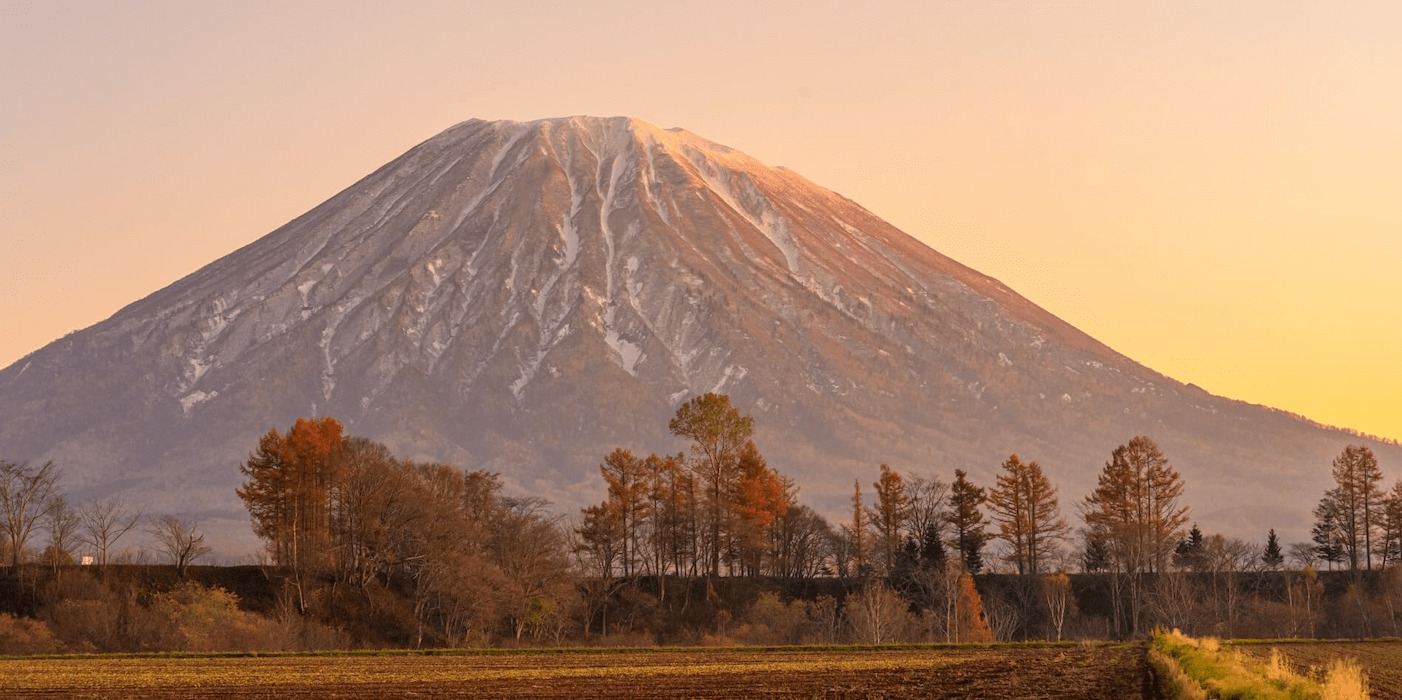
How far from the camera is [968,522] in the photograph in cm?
10450

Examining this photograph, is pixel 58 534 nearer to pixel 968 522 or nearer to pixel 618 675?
pixel 618 675

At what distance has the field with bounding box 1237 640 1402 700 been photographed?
142 ft

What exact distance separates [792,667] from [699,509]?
44.7m

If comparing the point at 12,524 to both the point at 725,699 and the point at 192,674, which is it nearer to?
the point at 192,674

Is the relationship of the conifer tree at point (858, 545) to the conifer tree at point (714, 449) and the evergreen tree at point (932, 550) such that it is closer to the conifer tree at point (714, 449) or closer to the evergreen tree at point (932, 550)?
the evergreen tree at point (932, 550)

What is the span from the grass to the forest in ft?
109

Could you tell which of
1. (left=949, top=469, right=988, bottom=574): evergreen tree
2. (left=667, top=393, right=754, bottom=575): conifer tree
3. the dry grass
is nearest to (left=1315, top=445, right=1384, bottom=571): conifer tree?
(left=949, top=469, right=988, bottom=574): evergreen tree

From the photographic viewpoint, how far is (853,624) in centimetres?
8425

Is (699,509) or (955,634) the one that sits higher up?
(699,509)

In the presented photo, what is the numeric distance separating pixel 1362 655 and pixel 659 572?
160ft

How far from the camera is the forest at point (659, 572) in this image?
79438mm

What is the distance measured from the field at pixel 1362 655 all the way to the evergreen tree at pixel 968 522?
Answer: 33.2 m

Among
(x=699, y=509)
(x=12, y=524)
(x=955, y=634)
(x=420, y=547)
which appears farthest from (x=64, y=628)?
(x=955, y=634)

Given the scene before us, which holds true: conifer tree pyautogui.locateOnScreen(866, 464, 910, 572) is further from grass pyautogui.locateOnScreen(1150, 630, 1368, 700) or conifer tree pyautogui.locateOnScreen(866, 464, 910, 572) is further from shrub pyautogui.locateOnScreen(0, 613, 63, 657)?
grass pyautogui.locateOnScreen(1150, 630, 1368, 700)
